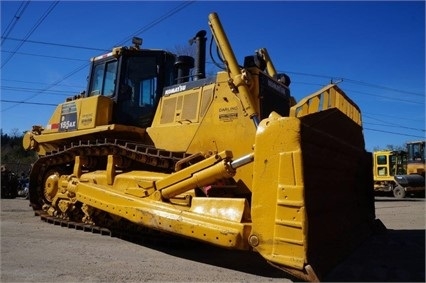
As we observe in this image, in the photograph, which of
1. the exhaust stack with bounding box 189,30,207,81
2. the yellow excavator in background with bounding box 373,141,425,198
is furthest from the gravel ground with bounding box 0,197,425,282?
the yellow excavator in background with bounding box 373,141,425,198

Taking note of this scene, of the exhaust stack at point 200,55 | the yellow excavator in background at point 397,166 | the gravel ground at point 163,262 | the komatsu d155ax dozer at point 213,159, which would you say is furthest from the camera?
the yellow excavator in background at point 397,166

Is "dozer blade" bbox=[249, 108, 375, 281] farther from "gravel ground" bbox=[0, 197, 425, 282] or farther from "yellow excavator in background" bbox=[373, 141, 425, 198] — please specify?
"yellow excavator in background" bbox=[373, 141, 425, 198]

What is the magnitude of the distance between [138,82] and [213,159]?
3.45 m

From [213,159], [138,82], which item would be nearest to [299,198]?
[213,159]

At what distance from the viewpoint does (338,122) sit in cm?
539

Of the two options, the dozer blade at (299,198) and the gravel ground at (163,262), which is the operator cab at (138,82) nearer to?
the gravel ground at (163,262)

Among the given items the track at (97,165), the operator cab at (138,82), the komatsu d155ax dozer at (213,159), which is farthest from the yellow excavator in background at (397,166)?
the track at (97,165)

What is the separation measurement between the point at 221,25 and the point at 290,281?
420 cm

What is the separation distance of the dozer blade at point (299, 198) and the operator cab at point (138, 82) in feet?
13.2

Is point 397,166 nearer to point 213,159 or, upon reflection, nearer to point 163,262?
point 213,159

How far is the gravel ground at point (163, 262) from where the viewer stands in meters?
4.46

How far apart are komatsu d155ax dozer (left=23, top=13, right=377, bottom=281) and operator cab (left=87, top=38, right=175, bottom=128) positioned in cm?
2

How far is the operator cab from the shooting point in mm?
8062

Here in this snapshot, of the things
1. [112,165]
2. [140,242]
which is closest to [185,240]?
[140,242]
